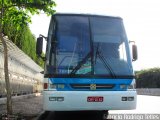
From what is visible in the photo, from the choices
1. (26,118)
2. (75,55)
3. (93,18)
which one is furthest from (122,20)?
(26,118)

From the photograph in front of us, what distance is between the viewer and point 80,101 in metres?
11.5

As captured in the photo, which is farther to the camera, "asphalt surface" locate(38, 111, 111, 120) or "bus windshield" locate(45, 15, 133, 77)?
"asphalt surface" locate(38, 111, 111, 120)

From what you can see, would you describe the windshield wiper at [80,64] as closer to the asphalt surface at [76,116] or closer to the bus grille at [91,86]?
the bus grille at [91,86]

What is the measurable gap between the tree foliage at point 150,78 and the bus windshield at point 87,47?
66.6m

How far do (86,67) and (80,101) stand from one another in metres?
1.02

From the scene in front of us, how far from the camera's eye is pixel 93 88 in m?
11.7

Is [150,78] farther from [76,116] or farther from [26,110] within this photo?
[76,116]

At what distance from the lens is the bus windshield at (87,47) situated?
1170 centimetres

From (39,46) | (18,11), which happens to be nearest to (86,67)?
(39,46)

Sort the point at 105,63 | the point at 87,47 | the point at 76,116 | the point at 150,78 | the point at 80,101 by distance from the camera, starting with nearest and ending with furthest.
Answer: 1. the point at 80,101
2. the point at 105,63
3. the point at 87,47
4. the point at 76,116
5. the point at 150,78

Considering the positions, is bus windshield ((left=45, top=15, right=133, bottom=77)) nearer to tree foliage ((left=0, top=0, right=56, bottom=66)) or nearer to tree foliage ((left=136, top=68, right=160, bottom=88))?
tree foliage ((left=0, top=0, right=56, bottom=66))

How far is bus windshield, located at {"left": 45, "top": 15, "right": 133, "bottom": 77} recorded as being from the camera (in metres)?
11.7

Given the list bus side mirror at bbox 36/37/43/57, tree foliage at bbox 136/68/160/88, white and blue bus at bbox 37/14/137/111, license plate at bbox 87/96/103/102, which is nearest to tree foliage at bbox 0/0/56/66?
white and blue bus at bbox 37/14/137/111

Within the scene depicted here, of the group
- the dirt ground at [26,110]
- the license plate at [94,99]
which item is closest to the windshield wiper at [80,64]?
the license plate at [94,99]
